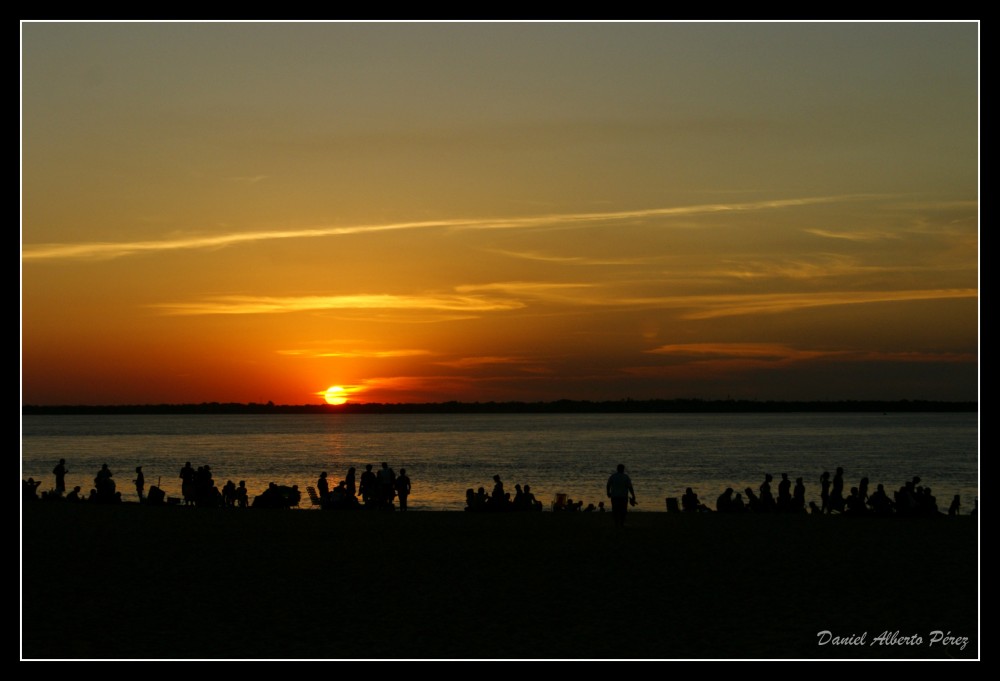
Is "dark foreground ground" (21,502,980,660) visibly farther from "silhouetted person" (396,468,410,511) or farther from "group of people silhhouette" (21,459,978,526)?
"silhouetted person" (396,468,410,511)

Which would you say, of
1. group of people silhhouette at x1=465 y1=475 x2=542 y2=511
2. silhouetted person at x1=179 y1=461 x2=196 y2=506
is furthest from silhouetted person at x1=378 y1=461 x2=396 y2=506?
silhouetted person at x1=179 y1=461 x2=196 y2=506

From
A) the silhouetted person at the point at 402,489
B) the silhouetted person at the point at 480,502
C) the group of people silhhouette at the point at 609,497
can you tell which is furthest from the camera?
the silhouetted person at the point at 402,489

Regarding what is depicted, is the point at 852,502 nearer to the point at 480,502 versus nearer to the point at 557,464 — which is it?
the point at 480,502

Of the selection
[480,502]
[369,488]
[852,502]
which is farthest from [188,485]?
[852,502]

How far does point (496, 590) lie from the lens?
48.8 feet

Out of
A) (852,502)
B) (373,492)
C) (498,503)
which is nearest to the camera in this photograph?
(852,502)

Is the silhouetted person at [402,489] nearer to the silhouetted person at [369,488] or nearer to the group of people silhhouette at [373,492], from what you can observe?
the group of people silhhouette at [373,492]

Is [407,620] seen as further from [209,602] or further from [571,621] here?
[209,602]

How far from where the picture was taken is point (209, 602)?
1386cm

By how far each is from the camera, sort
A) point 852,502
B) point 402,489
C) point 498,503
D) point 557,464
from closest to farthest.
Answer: point 852,502 < point 498,503 < point 402,489 < point 557,464

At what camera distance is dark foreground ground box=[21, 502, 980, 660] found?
451 inches

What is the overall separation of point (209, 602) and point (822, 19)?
10268 millimetres

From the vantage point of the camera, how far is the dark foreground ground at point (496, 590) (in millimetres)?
11461

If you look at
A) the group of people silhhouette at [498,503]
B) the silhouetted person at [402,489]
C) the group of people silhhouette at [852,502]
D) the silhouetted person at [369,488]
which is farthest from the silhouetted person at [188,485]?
the group of people silhhouette at [852,502]
